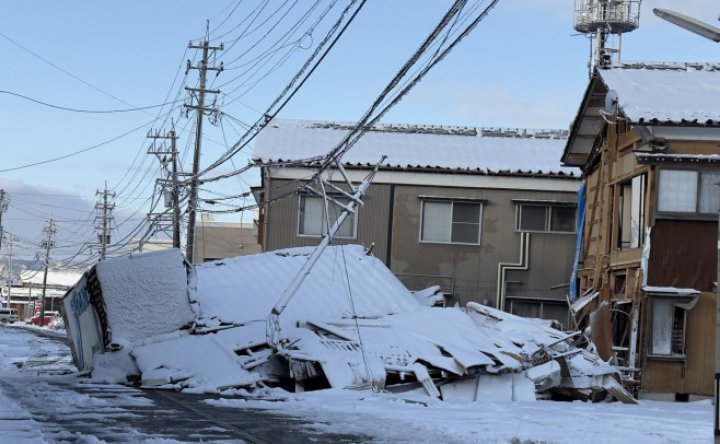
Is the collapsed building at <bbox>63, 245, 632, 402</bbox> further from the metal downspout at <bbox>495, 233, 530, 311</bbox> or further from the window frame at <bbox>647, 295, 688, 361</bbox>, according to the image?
the metal downspout at <bbox>495, 233, 530, 311</bbox>

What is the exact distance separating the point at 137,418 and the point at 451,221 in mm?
21951

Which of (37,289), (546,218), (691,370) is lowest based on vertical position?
(37,289)

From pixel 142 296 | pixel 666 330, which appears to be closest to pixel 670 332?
pixel 666 330

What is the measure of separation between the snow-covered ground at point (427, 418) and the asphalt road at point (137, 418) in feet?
0.19

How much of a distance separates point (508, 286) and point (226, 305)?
1417 centimetres

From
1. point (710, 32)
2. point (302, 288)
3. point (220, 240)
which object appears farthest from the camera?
point (220, 240)

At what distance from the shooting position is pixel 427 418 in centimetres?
1576

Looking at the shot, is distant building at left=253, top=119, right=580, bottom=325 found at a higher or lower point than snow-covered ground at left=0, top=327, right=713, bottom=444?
higher

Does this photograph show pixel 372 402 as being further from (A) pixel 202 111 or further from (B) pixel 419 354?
(A) pixel 202 111

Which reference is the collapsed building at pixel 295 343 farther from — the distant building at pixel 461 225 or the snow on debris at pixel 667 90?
the distant building at pixel 461 225

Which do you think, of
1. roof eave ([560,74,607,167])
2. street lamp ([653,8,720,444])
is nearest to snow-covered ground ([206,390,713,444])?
street lamp ([653,8,720,444])

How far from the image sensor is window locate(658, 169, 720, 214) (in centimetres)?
2525

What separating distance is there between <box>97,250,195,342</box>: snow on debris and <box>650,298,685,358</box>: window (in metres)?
11.5

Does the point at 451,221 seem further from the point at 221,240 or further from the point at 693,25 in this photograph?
the point at 693,25
